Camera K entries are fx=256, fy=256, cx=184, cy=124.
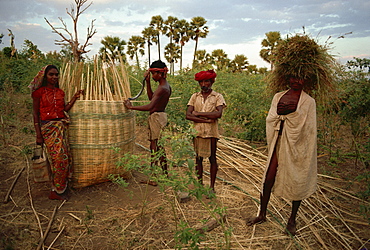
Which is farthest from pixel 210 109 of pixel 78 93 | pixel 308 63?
pixel 78 93

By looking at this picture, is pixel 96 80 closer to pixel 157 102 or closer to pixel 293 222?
pixel 157 102

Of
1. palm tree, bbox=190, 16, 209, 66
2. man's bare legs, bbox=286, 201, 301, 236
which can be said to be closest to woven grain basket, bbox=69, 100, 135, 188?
man's bare legs, bbox=286, 201, 301, 236

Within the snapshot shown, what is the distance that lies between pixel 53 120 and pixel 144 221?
1.61 meters

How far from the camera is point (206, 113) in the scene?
3.09 metres

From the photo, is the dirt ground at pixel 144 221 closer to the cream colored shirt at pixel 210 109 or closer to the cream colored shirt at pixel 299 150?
the cream colored shirt at pixel 299 150

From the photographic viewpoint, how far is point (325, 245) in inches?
97.1

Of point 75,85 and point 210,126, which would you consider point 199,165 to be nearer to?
point 210,126

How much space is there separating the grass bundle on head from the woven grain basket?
2.05 metres

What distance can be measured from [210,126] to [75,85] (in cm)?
180

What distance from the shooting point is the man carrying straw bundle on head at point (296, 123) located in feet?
8.01

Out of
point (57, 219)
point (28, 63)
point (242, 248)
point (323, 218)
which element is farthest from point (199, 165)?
point (28, 63)

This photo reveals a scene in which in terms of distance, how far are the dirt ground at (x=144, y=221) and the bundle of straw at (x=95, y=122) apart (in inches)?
14.5

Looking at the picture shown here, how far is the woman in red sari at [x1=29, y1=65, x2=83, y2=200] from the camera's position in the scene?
3014mm

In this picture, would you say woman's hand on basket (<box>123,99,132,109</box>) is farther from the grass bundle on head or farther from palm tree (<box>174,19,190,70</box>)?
palm tree (<box>174,19,190,70</box>)
